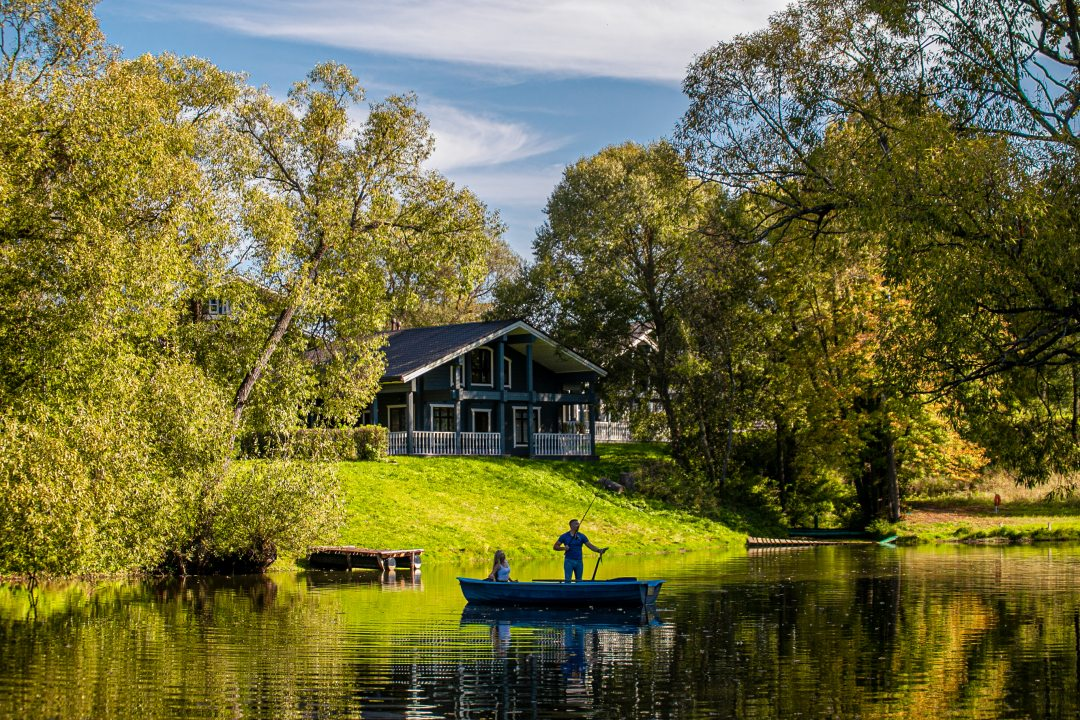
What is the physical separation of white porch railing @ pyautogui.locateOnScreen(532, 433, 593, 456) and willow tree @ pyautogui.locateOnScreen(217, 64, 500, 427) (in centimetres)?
1801

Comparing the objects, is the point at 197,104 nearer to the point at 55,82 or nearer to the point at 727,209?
the point at 55,82

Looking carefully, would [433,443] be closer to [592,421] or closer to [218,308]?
[592,421]

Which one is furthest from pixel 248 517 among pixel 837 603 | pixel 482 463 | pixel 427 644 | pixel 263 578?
pixel 482 463

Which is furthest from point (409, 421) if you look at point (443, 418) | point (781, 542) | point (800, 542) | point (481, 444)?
point (800, 542)

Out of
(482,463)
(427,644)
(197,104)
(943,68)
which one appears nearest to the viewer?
(427,644)

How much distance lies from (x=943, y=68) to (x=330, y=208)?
1858cm

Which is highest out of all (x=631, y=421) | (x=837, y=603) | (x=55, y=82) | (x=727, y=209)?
(x=55, y=82)

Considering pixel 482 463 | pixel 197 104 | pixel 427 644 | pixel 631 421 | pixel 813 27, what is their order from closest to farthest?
pixel 427 644 < pixel 813 27 < pixel 197 104 < pixel 482 463 < pixel 631 421

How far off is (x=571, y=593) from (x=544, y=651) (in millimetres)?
4831

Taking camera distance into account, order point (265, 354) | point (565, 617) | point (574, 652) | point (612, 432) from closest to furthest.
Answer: point (574, 652) < point (565, 617) < point (265, 354) < point (612, 432)

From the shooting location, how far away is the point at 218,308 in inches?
1551

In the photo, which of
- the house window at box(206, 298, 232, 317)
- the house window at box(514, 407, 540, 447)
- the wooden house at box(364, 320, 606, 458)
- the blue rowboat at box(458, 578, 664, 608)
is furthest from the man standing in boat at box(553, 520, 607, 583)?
the house window at box(514, 407, 540, 447)

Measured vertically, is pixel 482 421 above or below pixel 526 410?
below

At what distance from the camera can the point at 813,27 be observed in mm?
29875
